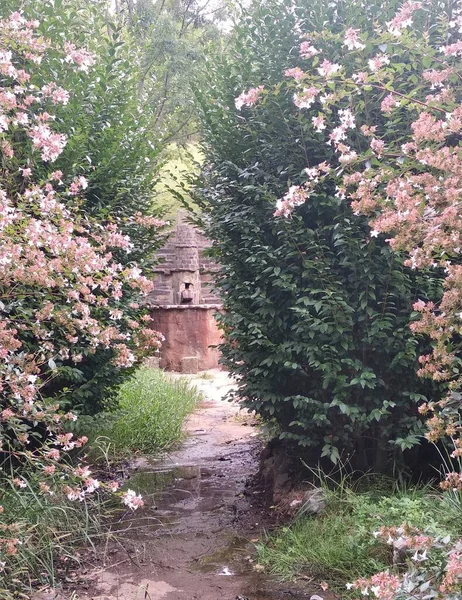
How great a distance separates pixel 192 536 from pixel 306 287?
1.84 metres

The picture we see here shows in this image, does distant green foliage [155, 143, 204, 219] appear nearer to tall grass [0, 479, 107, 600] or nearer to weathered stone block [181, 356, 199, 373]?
tall grass [0, 479, 107, 600]

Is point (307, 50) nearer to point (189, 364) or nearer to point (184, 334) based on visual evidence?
point (189, 364)

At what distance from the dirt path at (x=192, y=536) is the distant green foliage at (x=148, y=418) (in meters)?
0.27

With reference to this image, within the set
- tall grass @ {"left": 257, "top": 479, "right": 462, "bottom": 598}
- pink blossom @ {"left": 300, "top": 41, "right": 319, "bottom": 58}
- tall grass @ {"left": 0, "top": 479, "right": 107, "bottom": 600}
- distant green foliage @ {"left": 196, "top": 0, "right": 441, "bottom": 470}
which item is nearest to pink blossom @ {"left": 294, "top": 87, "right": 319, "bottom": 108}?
pink blossom @ {"left": 300, "top": 41, "right": 319, "bottom": 58}

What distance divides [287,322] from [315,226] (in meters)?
0.69

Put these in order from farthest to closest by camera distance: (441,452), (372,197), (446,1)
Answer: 1. (441,452)
2. (446,1)
3. (372,197)

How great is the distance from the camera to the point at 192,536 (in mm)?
3717

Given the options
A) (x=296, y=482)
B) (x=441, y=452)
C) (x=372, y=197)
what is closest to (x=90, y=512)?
(x=296, y=482)

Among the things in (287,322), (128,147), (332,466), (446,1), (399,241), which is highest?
(446,1)

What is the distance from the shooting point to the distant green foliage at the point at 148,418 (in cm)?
575

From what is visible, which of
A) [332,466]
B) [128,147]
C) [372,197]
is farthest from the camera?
[128,147]

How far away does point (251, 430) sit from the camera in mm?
6770

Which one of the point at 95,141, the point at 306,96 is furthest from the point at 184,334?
the point at 306,96

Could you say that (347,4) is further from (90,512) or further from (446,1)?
(90,512)
